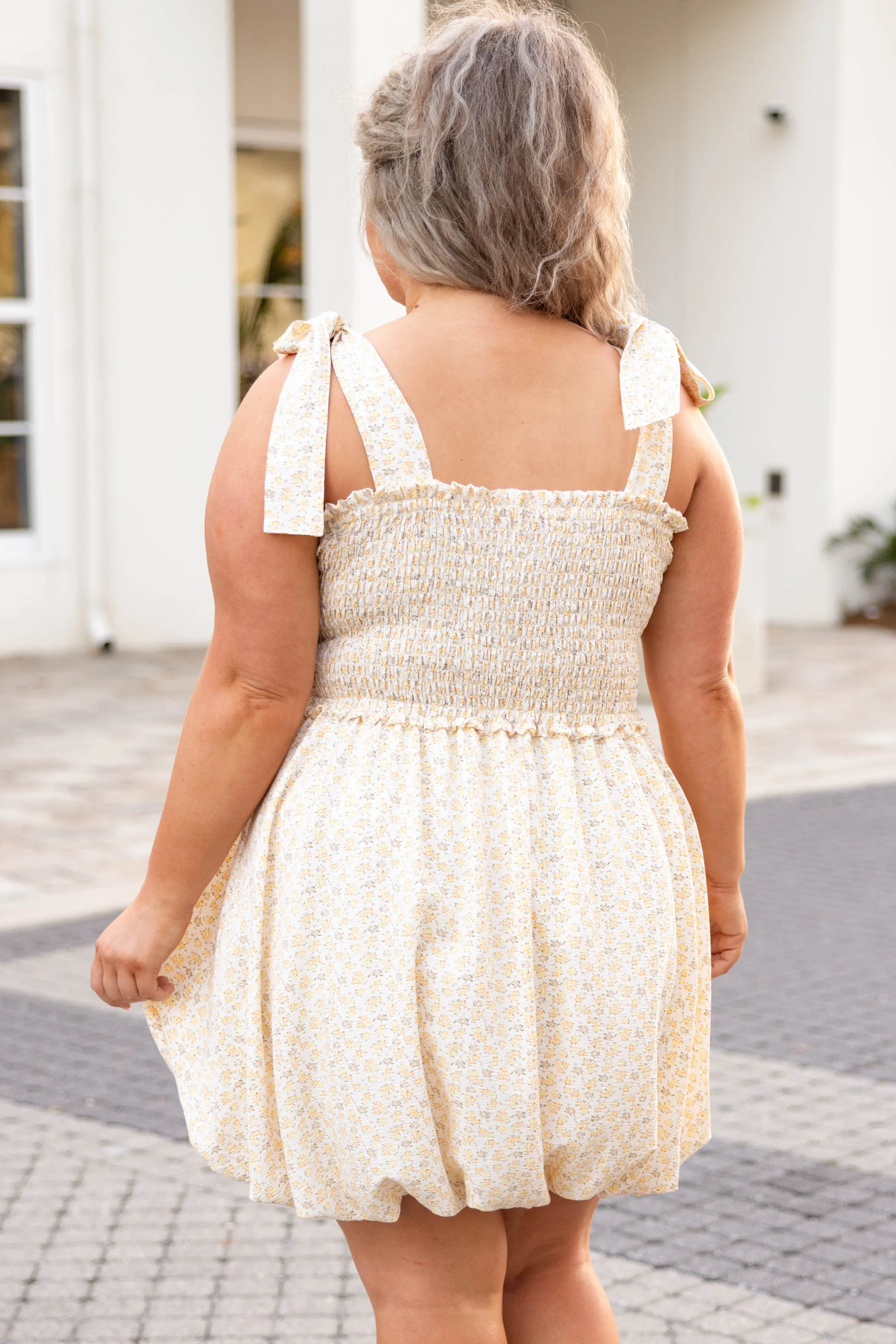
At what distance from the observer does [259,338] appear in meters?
12.8

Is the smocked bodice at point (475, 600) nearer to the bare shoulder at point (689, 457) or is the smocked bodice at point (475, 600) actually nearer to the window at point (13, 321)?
the bare shoulder at point (689, 457)

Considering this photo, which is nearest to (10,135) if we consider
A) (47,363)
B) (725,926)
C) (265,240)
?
(47,363)

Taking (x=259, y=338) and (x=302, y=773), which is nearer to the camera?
(x=302, y=773)

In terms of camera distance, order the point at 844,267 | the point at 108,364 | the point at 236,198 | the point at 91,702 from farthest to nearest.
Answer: the point at 844,267 → the point at 236,198 → the point at 108,364 → the point at 91,702

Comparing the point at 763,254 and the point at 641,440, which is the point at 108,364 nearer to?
the point at 763,254

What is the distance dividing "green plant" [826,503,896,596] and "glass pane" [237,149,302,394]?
472 centimetres

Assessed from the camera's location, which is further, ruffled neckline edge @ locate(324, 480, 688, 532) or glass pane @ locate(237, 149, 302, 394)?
glass pane @ locate(237, 149, 302, 394)

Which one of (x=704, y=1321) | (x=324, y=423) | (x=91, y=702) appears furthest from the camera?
(x=91, y=702)

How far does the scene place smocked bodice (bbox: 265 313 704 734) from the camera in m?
1.62

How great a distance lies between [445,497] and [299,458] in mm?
142

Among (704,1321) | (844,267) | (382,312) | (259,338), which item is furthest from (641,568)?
(844,267)

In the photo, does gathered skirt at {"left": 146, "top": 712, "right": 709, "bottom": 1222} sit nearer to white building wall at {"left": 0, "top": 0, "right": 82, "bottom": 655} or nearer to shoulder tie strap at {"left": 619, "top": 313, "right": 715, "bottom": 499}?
shoulder tie strap at {"left": 619, "top": 313, "right": 715, "bottom": 499}

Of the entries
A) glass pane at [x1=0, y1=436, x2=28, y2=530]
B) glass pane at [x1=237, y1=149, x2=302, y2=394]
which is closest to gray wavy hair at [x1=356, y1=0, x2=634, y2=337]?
glass pane at [x1=0, y1=436, x2=28, y2=530]

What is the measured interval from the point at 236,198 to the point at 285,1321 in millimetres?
10896
